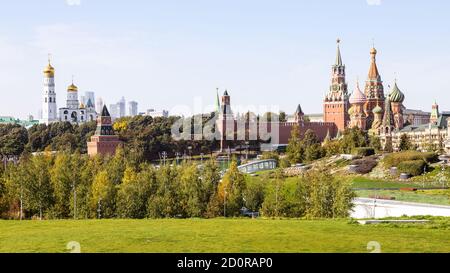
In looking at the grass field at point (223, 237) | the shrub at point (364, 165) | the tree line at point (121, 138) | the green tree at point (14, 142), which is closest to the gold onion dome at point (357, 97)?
the tree line at point (121, 138)

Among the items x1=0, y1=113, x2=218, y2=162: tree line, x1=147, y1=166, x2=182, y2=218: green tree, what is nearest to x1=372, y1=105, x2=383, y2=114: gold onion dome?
x1=0, y1=113, x2=218, y2=162: tree line

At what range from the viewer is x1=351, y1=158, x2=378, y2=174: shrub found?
47753mm

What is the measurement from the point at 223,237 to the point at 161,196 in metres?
12.3

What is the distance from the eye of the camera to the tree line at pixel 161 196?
76.9 feet

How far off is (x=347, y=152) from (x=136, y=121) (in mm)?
27181

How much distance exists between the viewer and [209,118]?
256 feet

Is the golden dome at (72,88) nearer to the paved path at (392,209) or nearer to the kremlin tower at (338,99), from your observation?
the kremlin tower at (338,99)

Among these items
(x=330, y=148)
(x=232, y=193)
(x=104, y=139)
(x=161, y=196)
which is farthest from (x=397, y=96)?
(x=161, y=196)

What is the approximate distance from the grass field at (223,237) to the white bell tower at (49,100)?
70534 mm

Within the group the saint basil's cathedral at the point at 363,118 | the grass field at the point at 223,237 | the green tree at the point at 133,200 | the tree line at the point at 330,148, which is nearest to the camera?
the grass field at the point at 223,237

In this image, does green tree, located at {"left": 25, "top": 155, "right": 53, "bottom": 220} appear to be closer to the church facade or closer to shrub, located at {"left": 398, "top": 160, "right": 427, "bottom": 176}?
shrub, located at {"left": 398, "top": 160, "right": 427, "bottom": 176}

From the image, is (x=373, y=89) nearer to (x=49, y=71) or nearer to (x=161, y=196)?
(x=49, y=71)

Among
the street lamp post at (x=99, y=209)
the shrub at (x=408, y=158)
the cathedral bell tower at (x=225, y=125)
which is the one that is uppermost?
the cathedral bell tower at (x=225, y=125)
